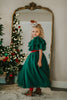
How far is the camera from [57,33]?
3561mm

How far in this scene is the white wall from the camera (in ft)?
11.6

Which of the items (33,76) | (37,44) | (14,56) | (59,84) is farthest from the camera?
(59,84)

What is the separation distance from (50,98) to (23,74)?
0.61 metres

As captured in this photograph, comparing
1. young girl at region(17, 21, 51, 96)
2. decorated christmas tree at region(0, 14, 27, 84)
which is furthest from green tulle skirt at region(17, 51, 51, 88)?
decorated christmas tree at region(0, 14, 27, 84)

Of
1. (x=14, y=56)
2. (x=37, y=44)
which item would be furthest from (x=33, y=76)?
(x=14, y=56)

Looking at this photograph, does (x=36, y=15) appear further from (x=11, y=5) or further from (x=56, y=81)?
(x=56, y=81)

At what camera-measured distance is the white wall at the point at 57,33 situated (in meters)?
3.53

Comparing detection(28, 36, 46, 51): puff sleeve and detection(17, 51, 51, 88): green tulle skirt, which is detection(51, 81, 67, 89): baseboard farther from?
detection(28, 36, 46, 51): puff sleeve

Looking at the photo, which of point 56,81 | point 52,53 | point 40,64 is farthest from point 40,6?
point 56,81

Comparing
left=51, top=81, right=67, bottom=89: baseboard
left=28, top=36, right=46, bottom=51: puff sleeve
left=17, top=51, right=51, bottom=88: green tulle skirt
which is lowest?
left=51, top=81, right=67, bottom=89: baseboard

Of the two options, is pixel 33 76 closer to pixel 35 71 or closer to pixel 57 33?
pixel 35 71

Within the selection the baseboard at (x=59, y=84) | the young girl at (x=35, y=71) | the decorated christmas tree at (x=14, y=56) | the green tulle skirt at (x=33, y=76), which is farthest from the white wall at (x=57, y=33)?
the green tulle skirt at (x=33, y=76)

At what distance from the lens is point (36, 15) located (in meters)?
3.49

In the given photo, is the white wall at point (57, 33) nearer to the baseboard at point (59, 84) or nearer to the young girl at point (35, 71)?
the baseboard at point (59, 84)
